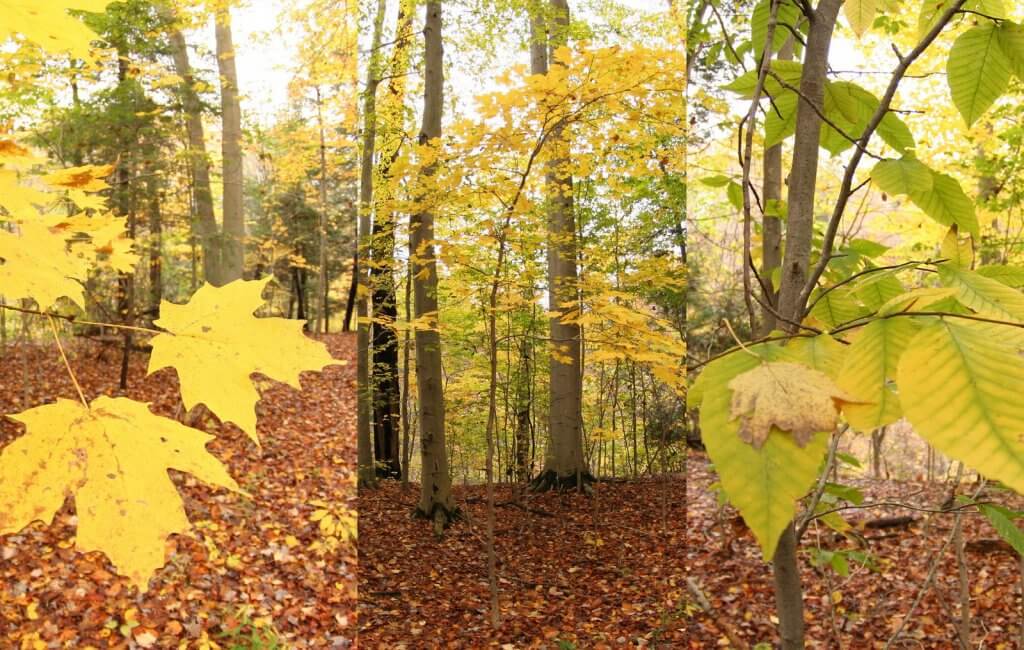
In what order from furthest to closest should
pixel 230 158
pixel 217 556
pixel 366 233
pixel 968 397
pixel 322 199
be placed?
pixel 322 199
pixel 230 158
pixel 217 556
pixel 366 233
pixel 968 397

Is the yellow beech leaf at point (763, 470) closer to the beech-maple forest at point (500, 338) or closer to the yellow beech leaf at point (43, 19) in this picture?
the beech-maple forest at point (500, 338)

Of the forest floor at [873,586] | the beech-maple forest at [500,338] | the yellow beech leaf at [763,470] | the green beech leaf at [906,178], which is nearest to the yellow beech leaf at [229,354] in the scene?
the beech-maple forest at [500,338]

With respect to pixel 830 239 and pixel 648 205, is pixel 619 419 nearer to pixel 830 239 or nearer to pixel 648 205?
pixel 648 205

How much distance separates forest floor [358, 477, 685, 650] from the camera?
5.84 feet

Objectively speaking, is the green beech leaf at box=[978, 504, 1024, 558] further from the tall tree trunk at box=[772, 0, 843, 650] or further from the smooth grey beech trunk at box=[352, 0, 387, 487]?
the smooth grey beech trunk at box=[352, 0, 387, 487]

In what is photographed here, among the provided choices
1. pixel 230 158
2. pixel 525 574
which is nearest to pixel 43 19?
pixel 525 574

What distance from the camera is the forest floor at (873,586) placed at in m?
2.10

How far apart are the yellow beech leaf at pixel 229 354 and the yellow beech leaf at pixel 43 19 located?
134mm

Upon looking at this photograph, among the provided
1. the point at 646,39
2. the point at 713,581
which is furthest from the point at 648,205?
the point at 713,581

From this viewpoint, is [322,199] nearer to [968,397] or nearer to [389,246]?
[389,246]

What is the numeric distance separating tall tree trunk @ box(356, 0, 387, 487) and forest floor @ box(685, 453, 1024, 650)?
3.27ft

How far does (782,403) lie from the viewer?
194 mm

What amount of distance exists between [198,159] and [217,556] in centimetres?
160

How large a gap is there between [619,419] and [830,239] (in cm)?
153
